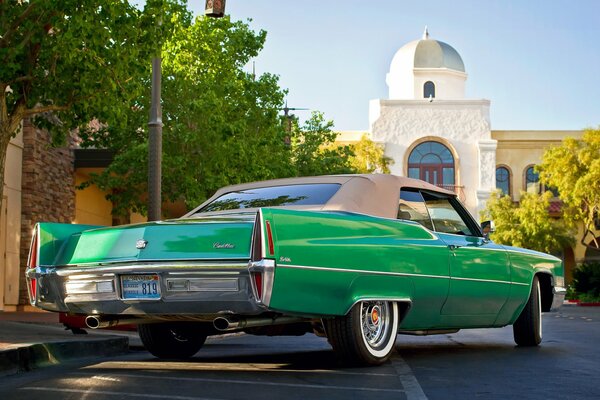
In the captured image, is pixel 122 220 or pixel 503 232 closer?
pixel 122 220

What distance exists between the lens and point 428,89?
63.6 metres

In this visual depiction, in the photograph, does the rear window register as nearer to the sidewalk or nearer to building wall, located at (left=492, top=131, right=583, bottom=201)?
the sidewalk

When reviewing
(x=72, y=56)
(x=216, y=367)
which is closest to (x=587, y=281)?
(x=72, y=56)

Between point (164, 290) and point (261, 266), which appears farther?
point (164, 290)

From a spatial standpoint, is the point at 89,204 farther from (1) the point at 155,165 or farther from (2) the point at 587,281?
(2) the point at 587,281

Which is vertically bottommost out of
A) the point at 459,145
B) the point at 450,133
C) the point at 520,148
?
the point at 520,148

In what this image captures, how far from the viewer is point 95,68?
43.7 ft

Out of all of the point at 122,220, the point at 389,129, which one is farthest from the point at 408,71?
the point at 122,220

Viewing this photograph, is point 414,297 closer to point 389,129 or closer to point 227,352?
point 227,352

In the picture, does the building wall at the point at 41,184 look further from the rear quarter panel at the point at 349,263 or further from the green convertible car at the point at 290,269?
the rear quarter panel at the point at 349,263

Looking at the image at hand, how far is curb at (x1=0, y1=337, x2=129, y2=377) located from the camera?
28.2ft

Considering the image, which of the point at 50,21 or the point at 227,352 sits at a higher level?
the point at 50,21

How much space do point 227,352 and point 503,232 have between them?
39.4 m

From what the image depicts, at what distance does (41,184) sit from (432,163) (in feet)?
120
